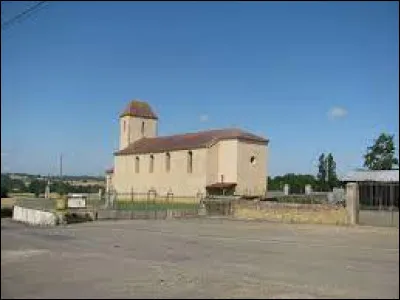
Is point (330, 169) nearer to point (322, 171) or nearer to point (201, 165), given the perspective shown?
point (322, 171)

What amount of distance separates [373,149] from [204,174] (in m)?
21.0

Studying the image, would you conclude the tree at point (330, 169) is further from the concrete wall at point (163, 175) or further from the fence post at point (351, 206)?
the fence post at point (351, 206)

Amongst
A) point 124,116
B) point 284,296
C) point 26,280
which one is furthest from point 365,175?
point 124,116

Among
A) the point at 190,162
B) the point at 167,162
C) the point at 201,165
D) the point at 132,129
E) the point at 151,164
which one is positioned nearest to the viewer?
the point at 201,165

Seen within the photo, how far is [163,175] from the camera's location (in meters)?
67.2

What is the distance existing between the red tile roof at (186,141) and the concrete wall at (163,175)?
688mm

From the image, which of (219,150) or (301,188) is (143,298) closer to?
(219,150)

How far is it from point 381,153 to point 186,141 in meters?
27.3

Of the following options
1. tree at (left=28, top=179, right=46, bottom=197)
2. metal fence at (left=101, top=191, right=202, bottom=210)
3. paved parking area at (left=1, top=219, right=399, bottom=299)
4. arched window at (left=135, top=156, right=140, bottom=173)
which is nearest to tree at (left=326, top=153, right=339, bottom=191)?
metal fence at (left=101, top=191, right=202, bottom=210)

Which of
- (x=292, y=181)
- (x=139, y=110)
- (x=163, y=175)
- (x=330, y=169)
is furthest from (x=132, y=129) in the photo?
(x=330, y=169)

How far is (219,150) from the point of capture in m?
62.6

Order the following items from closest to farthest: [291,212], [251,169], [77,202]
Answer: [77,202], [291,212], [251,169]

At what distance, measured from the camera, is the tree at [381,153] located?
4412 centimetres

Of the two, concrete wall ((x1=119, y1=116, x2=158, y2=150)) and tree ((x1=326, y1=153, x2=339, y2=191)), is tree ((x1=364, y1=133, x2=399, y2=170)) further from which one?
concrete wall ((x1=119, y1=116, x2=158, y2=150))
